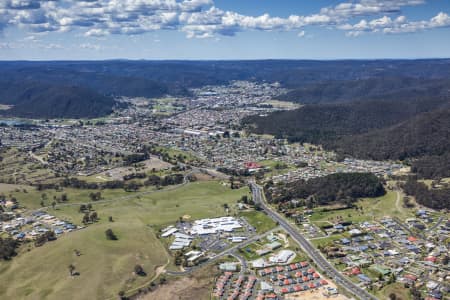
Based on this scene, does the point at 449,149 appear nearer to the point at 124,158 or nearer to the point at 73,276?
the point at 124,158

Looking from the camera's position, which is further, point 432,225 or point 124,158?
point 124,158

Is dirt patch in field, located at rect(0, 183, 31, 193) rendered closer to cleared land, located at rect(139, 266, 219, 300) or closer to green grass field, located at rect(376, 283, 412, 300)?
cleared land, located at rect(139, 266, 219, 300)

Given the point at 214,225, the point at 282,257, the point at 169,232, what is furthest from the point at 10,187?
the point at 282,257

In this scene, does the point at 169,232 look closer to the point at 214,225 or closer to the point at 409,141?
the point at 214,225

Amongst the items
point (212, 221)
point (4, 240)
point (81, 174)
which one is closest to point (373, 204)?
point (212, 221)

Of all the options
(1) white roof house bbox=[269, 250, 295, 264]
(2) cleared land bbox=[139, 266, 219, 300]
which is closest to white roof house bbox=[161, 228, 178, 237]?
(2) cleared land bbox=[139, 266, 219, 300]

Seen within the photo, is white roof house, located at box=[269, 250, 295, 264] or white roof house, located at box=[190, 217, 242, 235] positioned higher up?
white roof house, located at box=[269, 250, 295, 264]
